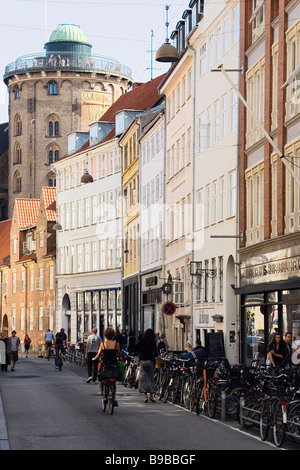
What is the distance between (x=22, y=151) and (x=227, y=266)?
237ft

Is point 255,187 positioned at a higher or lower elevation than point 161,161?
lower

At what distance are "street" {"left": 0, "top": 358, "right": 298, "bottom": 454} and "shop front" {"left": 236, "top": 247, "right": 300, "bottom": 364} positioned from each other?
513 centimetres

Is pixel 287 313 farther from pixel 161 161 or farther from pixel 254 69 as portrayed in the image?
pixel 161 161

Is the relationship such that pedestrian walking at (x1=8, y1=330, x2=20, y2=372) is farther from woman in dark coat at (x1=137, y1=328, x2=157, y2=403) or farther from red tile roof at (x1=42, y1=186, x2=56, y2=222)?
red tile roof at (x1=42, y1=186, x2=56, y2=222)

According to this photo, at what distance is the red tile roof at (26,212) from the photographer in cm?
10206

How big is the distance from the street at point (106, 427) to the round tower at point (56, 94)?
7878 cm

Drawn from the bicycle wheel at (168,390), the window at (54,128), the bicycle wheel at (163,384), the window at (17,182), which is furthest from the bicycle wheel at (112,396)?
the window at (17,182)

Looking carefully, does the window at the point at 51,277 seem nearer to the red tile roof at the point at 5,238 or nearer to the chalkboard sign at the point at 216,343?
the red tile roof at the point at 5,238

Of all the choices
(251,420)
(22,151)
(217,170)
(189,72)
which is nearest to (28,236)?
(22,151)

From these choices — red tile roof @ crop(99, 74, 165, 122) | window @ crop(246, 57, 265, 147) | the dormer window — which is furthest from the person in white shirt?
red tile roof @ crop(99, 74, 165, 122)

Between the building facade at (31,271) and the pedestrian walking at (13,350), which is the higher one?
→ the building facade at (31,271)

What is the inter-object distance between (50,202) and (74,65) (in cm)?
1810

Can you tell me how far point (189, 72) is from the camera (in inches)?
1973

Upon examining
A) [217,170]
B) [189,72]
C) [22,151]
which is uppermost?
[22,151]
